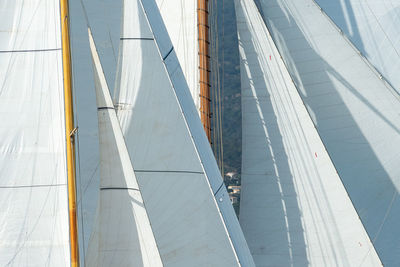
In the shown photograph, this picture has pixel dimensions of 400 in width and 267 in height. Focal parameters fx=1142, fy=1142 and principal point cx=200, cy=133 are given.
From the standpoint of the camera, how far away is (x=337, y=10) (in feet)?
51.1

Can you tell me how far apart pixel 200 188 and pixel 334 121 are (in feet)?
12.1

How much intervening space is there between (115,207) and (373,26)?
18.6 ft

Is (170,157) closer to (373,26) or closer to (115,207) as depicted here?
(115,207)

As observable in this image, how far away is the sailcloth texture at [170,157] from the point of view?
37.0ft

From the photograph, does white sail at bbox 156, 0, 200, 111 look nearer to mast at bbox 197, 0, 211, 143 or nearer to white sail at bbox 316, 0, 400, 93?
mast at bbox 197, 0, 211, 143

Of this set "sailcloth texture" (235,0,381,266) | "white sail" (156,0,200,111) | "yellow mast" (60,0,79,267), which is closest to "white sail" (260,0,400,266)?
"sailcloth texture" (235,0,381,266)

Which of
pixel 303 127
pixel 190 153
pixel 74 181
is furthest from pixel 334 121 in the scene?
pixel 74 181

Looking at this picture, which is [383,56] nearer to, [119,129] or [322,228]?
[322,228]

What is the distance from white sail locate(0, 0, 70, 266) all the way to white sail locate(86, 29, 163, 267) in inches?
22.1

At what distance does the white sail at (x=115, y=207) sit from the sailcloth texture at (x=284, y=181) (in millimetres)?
2874

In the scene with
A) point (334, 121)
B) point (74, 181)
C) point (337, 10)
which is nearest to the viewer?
point (74, 181)

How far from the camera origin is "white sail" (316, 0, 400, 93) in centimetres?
1525


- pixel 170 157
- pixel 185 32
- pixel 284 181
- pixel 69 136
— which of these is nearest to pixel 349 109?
pixel 284 181

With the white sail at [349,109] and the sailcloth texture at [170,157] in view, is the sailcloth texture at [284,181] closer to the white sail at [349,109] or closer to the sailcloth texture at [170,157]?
the white sail at [349,109]
